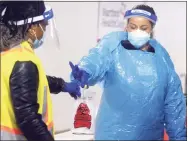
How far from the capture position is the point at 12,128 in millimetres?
1330

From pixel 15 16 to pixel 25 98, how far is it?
328 mm

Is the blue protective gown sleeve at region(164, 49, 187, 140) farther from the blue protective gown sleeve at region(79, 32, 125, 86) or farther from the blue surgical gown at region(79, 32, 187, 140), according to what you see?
the blue protective gown sleeve at region(79, 32, 125, 86)

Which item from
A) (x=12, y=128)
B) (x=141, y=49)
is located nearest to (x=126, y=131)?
(x=141, y=49)

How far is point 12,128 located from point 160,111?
0.99 m

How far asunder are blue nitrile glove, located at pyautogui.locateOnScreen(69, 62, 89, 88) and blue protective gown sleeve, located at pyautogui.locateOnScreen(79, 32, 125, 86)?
0.04m

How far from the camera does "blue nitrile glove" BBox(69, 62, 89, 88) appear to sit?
1.76 metres

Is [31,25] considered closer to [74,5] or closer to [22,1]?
[22,1]

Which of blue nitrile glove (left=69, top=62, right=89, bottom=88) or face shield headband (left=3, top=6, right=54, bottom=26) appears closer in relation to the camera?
face shield headband (left=3, top=6, right=54, bottom=26)

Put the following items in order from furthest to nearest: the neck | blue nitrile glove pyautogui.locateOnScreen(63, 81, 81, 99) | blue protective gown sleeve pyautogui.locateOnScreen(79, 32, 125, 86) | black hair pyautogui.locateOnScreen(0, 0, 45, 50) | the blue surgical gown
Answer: the neck, the blue surgical gown, blue protective gown sleeve pyautogui.locateOnScreen(79, 32, 125, 86), blue nitrile glove pyautogui.locateOnScreen(63, 81, 81, 99), black hair pyautogui.locateOnScreen(0, 0, 45, 50)

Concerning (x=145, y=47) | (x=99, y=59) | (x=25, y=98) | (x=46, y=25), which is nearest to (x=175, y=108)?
(x=145, y=47)

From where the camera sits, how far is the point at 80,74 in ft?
A: 5.87

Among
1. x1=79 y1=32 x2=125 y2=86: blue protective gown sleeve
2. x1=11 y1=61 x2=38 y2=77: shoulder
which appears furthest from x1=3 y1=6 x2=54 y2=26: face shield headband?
x1=79 y1=32 x2=125 y2=86: blue protective gown sleeve

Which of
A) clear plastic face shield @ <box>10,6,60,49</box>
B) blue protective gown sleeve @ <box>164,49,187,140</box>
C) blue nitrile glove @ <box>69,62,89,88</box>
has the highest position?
clear plastic face shield @ <box>10,6,60,49</box>

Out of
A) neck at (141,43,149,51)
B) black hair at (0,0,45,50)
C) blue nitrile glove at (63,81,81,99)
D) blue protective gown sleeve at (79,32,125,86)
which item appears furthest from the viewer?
neck at (141,43,149,51)
